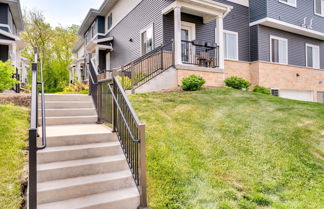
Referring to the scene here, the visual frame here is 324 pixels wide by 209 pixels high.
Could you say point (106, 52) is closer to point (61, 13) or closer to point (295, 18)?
point (295, 18)

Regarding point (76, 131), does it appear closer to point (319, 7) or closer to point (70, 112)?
point (70, 112)

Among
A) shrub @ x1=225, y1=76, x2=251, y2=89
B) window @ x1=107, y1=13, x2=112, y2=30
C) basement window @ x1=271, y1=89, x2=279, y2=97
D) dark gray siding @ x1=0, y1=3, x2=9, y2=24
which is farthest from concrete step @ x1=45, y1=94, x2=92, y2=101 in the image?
dark gray siding @ x1=0, y1=3, x2=9, y2=24

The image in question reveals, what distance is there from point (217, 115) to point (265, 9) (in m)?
9.07

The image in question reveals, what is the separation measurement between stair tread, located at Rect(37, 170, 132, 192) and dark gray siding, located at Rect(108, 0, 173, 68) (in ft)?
26.5

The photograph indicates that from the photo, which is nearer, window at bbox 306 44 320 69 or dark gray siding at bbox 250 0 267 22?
dark gray siding at bbox 250 0 267 22

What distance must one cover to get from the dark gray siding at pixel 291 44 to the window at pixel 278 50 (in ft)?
0.91

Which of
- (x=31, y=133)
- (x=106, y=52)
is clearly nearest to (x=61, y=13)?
(x=106, y=52)

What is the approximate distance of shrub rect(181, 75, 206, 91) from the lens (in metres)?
8.41

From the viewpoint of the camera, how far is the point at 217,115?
5879 mm

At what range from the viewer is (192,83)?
331 inches

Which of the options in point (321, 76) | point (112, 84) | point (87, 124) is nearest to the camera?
point (112, 84)

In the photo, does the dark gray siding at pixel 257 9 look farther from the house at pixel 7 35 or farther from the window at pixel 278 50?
the house at pixel 7 35

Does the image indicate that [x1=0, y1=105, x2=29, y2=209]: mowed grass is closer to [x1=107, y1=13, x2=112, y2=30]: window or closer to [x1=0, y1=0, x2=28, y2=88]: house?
[x1=0, y1=0, x2=28, y2=88]: house

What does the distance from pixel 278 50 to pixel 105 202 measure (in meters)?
13.6
